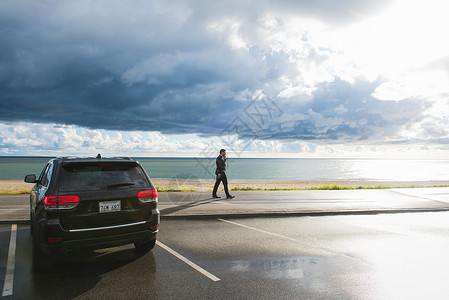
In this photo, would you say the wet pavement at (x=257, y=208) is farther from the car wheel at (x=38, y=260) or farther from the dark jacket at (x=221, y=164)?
the car wheel at (x=38, y=260)

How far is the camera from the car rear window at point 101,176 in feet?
14.7

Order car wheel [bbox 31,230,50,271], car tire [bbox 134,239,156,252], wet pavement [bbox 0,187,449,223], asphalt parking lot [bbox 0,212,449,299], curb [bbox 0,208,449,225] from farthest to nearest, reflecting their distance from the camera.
A: wet pavement [bbox 0,187,449,223] < curb [bbox 0,208,449,225] < car tire [bbox 134,239,156,252] < car wheel [bbox 31,230,50,271] < asphalt parking lot [bbox 0,212,449,299]

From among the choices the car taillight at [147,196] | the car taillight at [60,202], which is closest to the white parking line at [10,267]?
the car taillight at [60,202]

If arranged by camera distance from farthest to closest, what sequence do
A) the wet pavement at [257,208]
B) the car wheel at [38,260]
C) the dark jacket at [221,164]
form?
the dark jacket at [221,164] < the wet pavement at [257,208] < the car wheel at [38,260]

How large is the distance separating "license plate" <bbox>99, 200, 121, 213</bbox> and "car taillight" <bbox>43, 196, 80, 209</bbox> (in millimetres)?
373

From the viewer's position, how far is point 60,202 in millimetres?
4281

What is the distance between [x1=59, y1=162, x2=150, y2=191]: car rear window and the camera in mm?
4469

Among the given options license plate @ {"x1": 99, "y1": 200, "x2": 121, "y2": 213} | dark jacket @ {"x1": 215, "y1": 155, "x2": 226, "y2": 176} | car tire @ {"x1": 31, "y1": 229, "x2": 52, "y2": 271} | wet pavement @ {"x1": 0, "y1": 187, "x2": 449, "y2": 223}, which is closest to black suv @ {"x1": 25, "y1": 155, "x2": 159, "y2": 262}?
license plate @ {"x1": 99, "y1": 200, "x2": 121, "y2": 213}

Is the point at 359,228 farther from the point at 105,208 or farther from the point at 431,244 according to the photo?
the point at 105,208

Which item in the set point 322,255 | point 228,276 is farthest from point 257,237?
point 228,276

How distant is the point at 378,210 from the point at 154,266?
814cm

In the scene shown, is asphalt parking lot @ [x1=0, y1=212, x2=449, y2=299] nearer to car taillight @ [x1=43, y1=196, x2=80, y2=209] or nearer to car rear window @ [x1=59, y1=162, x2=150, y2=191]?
car taillight @ [x1=43, y1=196, x2=80, y2=209]

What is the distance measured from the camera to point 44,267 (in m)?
4.69

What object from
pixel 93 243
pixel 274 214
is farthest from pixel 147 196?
pixel 274 214
